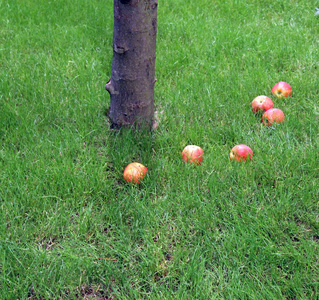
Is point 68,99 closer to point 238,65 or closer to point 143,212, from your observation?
point 143,212

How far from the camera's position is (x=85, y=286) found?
1.82m

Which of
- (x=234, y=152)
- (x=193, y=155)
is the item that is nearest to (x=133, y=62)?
(x=193, y=155)

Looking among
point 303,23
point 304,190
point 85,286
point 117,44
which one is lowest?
point 85,286

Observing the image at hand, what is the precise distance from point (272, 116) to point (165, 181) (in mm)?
1053

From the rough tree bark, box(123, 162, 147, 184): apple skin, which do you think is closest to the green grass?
box(123, 162, 147, 184): apple skin

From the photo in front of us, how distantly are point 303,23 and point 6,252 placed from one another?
14.9ft

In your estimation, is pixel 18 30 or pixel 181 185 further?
pixel 18 30

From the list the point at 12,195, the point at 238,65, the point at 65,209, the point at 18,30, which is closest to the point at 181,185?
the point at 65,209

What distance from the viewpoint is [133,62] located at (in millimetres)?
2625

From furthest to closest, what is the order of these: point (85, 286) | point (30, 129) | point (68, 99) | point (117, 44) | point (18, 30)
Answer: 1. point (18, 30)
2. point (68, 99)
3. point (30, 129)
4. point (117, 44)
5. point (85, 286)

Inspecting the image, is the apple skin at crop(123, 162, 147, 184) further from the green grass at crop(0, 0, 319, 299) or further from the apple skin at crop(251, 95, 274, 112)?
the apple skin at crop(251, 95, 274, 112)

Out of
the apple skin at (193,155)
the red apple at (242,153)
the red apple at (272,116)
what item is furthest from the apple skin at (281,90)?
the apple skin at (193,155)

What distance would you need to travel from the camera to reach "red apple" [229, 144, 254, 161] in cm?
248

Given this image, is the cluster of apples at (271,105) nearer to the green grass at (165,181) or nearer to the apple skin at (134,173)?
the green grass at (165,181)
